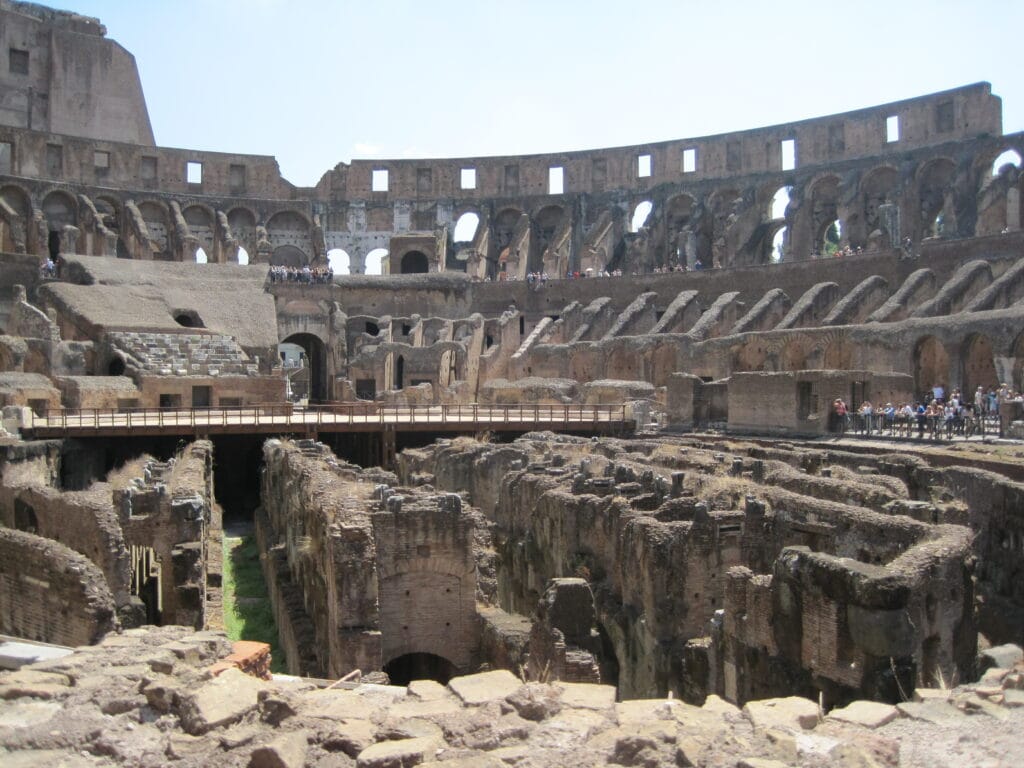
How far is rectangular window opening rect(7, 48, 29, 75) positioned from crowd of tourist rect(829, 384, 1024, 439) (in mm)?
52647

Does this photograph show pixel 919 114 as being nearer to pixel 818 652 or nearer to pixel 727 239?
pixel 727 239

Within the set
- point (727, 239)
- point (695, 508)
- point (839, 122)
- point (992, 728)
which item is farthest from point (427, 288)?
point (992, 728)

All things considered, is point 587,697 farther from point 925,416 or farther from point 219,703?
point 925,416

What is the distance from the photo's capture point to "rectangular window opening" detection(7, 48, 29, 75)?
60000mm

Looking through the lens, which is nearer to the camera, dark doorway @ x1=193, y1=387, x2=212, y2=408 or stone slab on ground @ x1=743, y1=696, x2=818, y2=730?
stone slab on ground @ x1=743, y1=696, x2=818, y2=730

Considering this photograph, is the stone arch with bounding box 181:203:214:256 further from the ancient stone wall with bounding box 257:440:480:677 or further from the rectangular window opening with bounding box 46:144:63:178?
the ancient stone wall with bounding box 257:440:480:677

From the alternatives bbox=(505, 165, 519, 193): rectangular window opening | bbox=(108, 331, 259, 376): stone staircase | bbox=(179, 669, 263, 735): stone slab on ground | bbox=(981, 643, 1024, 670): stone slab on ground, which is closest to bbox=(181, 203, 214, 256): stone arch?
bbox=(505, 165, 519, 193): rectangular window opening

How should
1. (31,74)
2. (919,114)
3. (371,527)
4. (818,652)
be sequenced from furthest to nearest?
(31,74) < (919,114) < (371,527) < (818,652)

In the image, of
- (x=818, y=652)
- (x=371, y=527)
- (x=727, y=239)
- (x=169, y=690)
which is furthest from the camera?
(x=727, y=239)

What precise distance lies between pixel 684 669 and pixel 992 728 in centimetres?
616

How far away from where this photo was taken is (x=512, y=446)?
84.7 ft

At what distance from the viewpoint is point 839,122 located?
52.0 meters

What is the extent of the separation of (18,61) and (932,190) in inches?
2008

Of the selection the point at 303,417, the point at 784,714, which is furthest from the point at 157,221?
the point at 784,714
